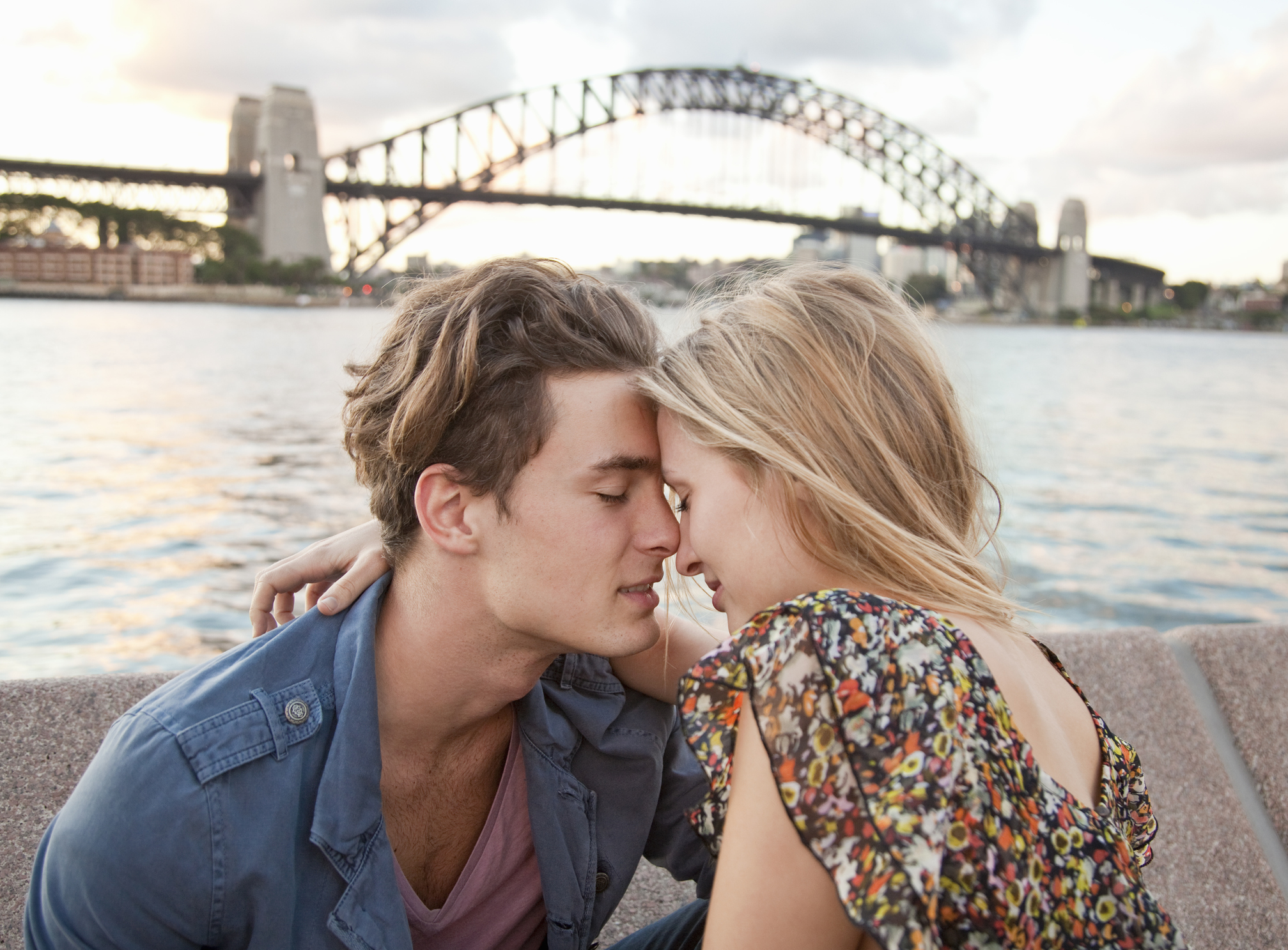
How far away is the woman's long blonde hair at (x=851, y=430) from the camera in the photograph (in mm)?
1153

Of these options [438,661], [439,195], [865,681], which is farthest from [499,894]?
[439,195]

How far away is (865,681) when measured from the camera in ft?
2.90

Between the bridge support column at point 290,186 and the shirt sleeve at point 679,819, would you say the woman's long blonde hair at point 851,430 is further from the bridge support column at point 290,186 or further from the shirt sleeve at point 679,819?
the bridge support column at point 290,186

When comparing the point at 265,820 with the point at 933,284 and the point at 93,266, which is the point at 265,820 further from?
the point at 93,266

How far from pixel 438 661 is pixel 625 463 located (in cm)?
35

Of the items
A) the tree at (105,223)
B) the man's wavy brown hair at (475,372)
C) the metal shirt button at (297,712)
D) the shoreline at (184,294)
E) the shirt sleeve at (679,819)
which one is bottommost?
the shirt sleeve at (679,819)

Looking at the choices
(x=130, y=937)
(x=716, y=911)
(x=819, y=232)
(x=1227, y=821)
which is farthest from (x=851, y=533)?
(x=819, y=232)

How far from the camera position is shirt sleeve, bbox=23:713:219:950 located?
3.40 feet

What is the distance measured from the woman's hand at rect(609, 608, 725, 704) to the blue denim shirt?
0.49 feet

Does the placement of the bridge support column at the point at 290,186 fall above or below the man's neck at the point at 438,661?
above

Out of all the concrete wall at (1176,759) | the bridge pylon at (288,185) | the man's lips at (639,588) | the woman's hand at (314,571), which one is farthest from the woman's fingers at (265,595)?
the bridge pylon at (288,185)

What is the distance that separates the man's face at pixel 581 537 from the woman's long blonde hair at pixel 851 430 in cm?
13

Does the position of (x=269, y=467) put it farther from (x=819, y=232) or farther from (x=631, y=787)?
(x=819, y=232)

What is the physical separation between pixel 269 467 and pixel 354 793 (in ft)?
27.4
